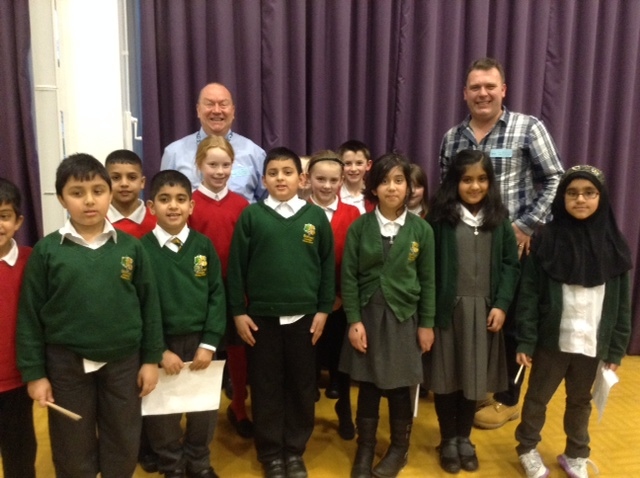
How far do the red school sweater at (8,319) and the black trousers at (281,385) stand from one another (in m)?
0.81

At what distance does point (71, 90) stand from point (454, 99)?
227cm

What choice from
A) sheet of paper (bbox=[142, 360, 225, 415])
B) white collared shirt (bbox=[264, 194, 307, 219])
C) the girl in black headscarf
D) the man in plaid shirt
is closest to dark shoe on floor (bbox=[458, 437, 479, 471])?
the girl in black headscarf

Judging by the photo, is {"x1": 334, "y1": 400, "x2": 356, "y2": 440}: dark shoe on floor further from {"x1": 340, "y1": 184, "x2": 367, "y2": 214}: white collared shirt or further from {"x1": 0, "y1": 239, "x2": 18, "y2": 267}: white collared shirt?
{"x1": 0, "y1": 239, "x2": 18, "y2": 267}: white collared shirt

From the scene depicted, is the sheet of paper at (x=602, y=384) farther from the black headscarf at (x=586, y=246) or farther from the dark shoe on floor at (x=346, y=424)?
the dark shoe on floor at (x=346, y=424)

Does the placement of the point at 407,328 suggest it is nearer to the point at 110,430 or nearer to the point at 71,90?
the point at 110,430

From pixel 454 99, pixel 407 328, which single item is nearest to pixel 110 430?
pixel 407 328

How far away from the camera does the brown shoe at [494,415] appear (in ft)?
8.46

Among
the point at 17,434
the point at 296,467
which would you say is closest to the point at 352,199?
the point at 296,467

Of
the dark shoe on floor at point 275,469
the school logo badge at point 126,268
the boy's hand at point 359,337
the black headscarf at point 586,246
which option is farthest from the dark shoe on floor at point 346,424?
the school logo badge at point 126,268

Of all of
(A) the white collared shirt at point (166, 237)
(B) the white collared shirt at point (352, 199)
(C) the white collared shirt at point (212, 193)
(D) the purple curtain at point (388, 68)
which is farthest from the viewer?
(D) the purple curtain at point (388, 68)

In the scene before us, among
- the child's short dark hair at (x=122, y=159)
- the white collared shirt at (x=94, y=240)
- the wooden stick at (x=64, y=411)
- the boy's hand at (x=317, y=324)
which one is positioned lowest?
the wooden stick at (x=64, y=411)

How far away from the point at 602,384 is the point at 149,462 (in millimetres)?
1887

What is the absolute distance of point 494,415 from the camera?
102 inches

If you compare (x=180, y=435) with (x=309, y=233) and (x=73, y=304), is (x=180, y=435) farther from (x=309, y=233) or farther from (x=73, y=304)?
(x=309, y=233)
